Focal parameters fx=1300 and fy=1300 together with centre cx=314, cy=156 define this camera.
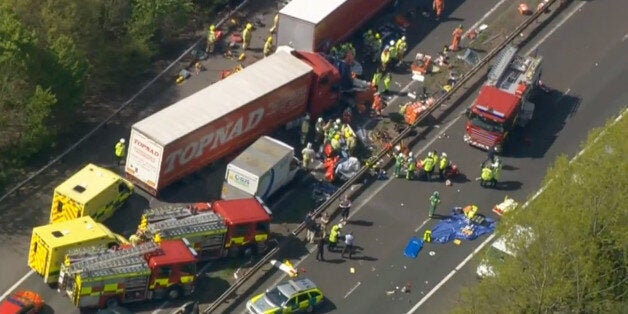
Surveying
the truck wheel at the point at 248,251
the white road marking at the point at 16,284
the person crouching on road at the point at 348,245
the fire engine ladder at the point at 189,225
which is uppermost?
the fire engine ladder at the point at 189,225

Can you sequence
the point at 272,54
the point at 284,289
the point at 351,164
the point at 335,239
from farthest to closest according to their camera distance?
the point at 272,54 < the point at 351,164 < the point at 335,239 < the point at 284,289

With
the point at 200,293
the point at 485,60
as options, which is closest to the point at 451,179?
the point at 485,60

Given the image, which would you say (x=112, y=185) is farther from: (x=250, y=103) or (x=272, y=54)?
(x=272, y=54)

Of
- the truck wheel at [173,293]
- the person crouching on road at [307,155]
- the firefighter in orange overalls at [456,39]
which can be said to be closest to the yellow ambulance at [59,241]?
the truck wheel at [173,293]

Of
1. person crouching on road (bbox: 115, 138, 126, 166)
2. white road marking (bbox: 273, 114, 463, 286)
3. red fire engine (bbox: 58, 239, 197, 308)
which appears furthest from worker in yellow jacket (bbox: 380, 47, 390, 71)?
red fire engine (bbox: 58, 239, 197, 308)

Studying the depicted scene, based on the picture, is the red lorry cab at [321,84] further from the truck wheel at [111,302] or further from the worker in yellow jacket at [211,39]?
the truck wheel at [111,302]

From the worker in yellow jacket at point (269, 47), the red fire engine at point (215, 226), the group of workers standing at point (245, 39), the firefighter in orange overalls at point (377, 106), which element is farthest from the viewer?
the group of workers standing at point (245, 39)

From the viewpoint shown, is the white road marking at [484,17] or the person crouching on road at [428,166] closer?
the person crouching on road at [428,166]
